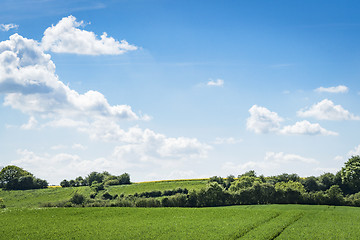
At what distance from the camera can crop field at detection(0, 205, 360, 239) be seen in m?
40.2

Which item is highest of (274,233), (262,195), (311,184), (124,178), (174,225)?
(124,178)

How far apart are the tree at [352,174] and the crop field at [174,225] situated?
4817 centimetres

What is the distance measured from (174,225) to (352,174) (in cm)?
7772

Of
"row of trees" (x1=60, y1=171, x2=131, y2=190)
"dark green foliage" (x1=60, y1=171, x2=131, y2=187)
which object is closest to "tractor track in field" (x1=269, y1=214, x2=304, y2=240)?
"row of trees" (x1=60, y1=171, x2=131, y2=190)

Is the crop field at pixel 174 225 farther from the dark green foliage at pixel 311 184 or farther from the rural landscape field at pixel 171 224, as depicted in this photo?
the dark green foliage at pixel 311 184

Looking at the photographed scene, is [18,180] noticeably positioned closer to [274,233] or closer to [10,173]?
[10,173]

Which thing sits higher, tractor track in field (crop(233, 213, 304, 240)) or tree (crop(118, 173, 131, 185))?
tree (crop(118, 173, 131, 185))

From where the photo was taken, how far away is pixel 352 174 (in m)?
101

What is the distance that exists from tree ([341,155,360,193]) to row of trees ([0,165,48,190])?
396 feet

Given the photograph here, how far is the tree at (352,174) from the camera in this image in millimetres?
100100

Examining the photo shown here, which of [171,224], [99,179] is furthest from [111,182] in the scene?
[171,224]

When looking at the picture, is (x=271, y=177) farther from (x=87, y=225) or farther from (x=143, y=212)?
(x=87, y=225)

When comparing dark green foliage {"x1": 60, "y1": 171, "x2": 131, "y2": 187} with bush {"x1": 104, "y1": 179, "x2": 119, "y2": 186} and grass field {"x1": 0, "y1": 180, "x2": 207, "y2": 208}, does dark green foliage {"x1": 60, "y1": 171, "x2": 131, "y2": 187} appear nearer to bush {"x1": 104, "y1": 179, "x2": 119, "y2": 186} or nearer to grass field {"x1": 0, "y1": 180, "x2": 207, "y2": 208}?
bush {"x1": 104, "y1": 179, "x2": 119, "y2": 186}

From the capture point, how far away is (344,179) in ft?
340
